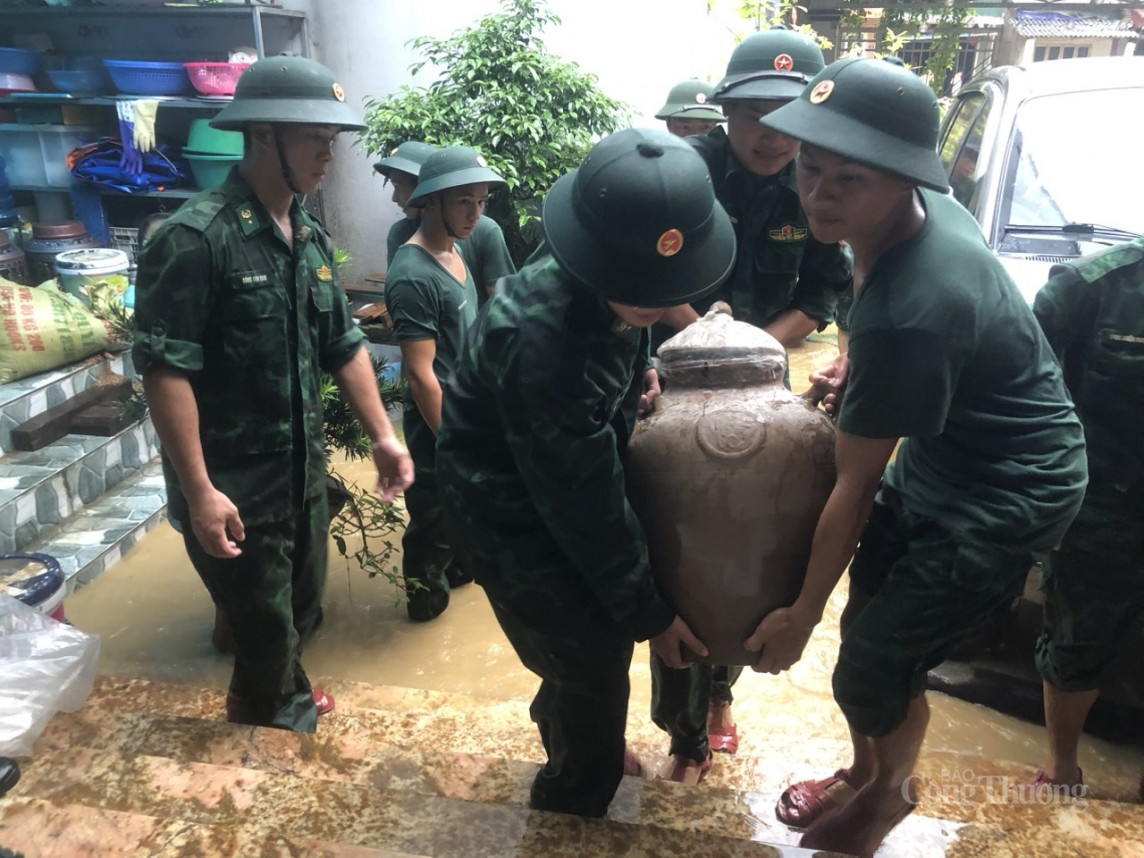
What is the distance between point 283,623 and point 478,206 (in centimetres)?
172

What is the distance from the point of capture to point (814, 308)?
2992 mm

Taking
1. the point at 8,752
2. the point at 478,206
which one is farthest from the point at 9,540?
the point at 478,206

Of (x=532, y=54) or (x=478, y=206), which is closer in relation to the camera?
(x=478, y=206)

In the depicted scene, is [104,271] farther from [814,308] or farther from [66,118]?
[814,308]

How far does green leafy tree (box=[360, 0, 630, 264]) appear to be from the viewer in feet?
17.8

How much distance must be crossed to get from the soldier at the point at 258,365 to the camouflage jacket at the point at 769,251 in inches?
47.0

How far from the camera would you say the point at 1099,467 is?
2344mm

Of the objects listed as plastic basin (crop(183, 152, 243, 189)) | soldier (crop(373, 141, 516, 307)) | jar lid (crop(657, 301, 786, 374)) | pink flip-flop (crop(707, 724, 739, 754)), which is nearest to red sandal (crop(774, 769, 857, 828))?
pink flip-flop (crop(707, 724, 739, 754))

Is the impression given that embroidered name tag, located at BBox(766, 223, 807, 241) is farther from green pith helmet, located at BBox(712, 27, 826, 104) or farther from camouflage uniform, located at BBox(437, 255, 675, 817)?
camouflage uniform, located at BBox(437, 255, 675, 817)

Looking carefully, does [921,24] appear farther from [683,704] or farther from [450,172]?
[683,704]

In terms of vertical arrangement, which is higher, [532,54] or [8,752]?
[532,54]

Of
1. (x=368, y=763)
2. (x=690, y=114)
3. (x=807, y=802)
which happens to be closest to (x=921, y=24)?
(x=690, y=114)

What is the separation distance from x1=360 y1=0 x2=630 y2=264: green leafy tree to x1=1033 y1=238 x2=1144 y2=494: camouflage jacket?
362 centimetres

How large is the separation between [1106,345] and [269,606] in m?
2.44
